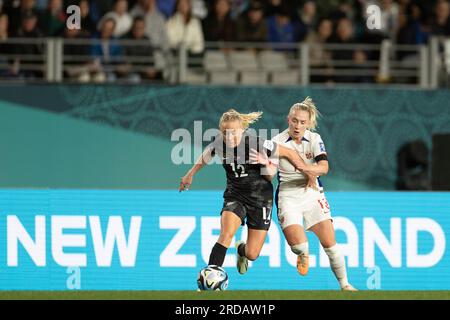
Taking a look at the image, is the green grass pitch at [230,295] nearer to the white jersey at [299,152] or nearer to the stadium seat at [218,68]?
the white jersey at [299,152]

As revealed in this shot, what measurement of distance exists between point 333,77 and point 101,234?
264 inches

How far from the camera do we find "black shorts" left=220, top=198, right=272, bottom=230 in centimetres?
1265

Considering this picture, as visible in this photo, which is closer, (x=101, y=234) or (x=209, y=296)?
(x=209, y=296)

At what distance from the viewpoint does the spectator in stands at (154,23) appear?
19422mm

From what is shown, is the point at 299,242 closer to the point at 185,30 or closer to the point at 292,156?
the point at 292,156

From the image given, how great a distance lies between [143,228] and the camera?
1470 cm

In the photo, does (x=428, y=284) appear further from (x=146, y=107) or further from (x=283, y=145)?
(x=146, y=107)

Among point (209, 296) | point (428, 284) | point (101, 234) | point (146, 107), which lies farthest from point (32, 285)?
point (146, 107)

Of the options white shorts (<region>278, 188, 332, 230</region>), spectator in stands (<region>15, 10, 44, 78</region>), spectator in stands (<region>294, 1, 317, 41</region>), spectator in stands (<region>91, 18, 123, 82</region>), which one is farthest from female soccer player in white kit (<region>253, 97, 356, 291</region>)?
spectator in stands (<region>294, 1, 317, 41</region>)

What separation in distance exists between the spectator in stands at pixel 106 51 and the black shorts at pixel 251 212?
696cm

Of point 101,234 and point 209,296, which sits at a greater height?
point 101,234

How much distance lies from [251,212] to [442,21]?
866 centimetres

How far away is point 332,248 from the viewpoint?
13227mm

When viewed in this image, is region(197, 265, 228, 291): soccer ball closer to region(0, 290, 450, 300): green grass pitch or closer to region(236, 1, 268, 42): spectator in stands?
region(0, 290, 450, 300): green grass pitch
